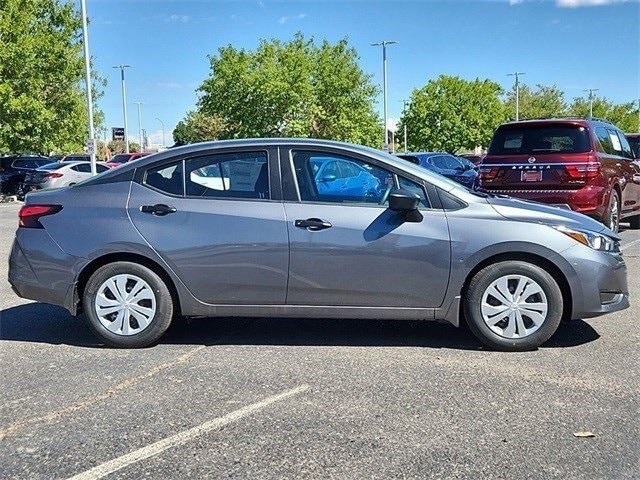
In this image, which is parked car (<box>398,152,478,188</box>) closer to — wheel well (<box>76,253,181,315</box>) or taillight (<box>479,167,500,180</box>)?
taillight (<box>479,167,500,180</box>)

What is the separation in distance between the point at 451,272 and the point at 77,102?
25429 mm

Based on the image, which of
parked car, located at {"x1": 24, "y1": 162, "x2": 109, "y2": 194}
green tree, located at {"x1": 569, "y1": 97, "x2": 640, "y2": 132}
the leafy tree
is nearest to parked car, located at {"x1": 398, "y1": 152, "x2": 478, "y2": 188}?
parked car, located at {"x1": 24, "y1": 162, "x2": 109, "y2": 194}

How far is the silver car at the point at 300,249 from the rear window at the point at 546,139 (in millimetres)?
4728

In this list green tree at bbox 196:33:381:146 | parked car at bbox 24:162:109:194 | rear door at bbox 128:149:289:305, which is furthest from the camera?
green tree at bbox 196:33:381:146

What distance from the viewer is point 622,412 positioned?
12.6 ft

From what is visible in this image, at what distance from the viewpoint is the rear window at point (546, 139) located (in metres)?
9.55

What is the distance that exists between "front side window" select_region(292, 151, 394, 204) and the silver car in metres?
0.01

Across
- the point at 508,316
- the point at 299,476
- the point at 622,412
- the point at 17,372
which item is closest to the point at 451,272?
the point at 508,316

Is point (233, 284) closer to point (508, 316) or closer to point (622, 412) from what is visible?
point (508, 316)

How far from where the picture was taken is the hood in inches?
195

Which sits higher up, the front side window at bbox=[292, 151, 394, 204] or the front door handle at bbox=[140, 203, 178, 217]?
the front side window at bbox=[292, 151, 394, 204]

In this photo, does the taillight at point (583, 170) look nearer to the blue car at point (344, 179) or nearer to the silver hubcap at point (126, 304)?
the blue car at point (344, 179)

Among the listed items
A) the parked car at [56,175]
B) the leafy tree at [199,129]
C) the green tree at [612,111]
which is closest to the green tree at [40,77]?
the parked car at [56,175]

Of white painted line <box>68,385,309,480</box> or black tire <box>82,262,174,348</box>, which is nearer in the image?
white painted line <box>68,385,309,480</box>
